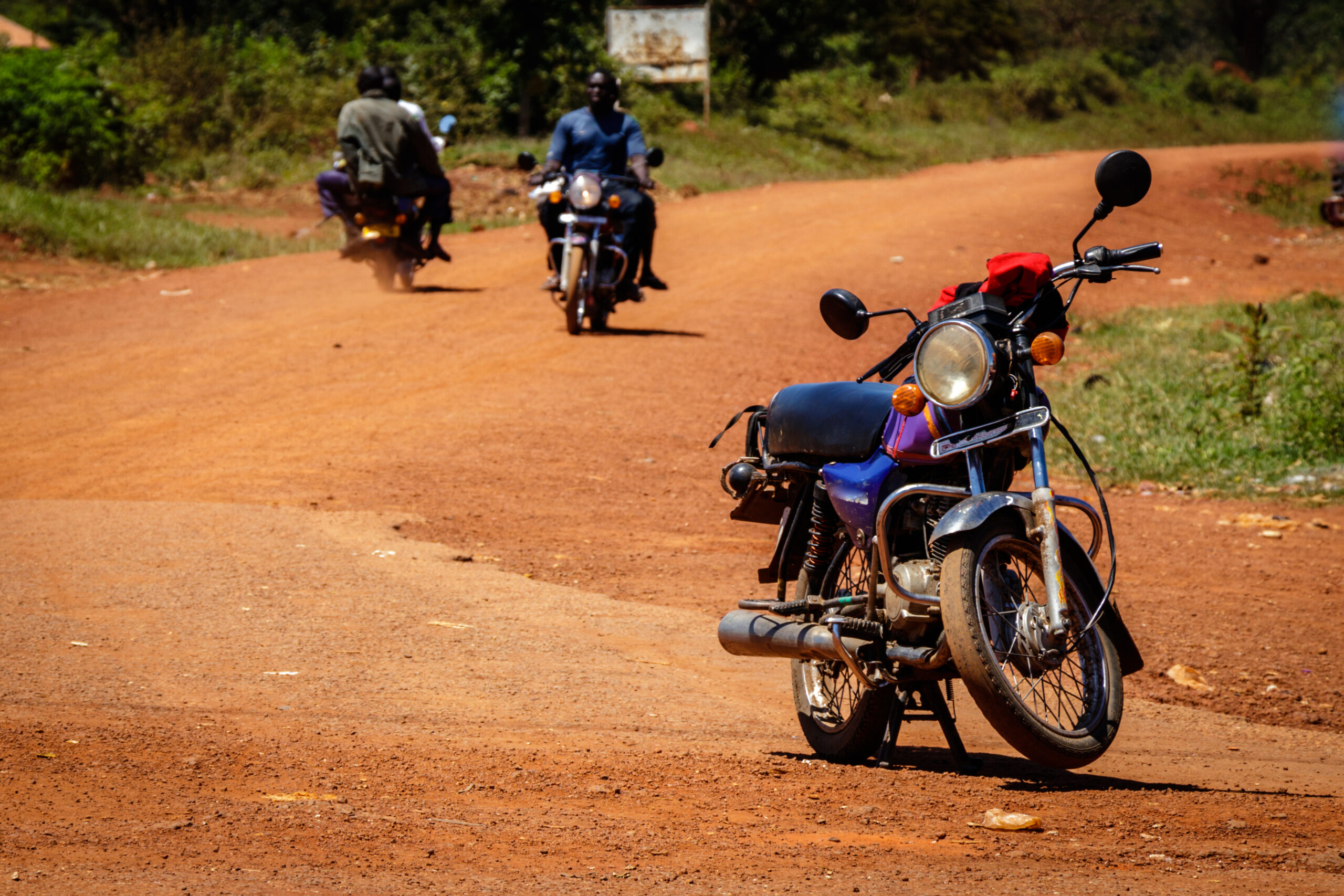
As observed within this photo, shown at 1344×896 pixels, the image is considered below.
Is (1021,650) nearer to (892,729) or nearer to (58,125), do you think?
(892,729)

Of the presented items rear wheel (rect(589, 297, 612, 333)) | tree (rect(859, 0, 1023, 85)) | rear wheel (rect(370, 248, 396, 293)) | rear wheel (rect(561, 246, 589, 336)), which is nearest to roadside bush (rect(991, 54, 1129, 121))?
tree (rect(859, 0, 1023, 85))

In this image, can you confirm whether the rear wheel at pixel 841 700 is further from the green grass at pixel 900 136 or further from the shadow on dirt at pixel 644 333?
the green grass at pixel 900 136

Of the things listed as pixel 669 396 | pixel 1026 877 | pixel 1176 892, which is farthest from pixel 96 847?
pixel 669 396

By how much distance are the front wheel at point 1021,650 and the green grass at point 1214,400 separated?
195 inches

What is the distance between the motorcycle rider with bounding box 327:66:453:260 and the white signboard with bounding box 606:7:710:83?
12.5 m

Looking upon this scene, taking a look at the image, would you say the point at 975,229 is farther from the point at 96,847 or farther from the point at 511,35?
the point at 96,847

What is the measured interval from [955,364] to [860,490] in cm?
50

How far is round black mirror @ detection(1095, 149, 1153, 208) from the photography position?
3605 mm

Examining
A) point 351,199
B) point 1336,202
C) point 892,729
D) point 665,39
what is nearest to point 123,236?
point 351,199

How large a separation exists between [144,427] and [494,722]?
191 inches

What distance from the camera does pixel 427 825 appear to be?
308 cm

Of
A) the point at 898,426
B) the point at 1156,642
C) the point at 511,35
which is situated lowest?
the point at 1156,642

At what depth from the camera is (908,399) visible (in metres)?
3.67

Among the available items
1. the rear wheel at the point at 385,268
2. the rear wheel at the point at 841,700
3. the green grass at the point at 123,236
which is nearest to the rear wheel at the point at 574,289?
the rear wheel at the point at 385,268
